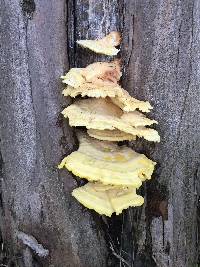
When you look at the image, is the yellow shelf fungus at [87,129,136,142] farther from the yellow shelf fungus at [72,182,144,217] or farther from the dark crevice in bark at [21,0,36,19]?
the dark crevice in bark at [21,0,36,19]

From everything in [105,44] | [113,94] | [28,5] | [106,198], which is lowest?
[106,198]

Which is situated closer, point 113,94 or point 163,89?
point 113,94

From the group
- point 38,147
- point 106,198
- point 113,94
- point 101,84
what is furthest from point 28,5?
point 106,198

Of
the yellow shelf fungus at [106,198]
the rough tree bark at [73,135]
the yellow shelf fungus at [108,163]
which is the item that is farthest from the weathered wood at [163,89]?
the yellow shelf fungus at [106,198]

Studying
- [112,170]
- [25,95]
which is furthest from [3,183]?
[112,170]

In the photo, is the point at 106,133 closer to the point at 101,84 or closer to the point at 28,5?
the point at 101,84

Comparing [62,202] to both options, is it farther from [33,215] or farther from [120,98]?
[120,98]

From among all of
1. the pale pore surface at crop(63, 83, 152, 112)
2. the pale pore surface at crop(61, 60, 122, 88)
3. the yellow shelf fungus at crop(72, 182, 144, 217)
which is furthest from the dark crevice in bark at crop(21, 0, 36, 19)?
the yellow shelf fungus at crop(72, 182, 144, 217)
